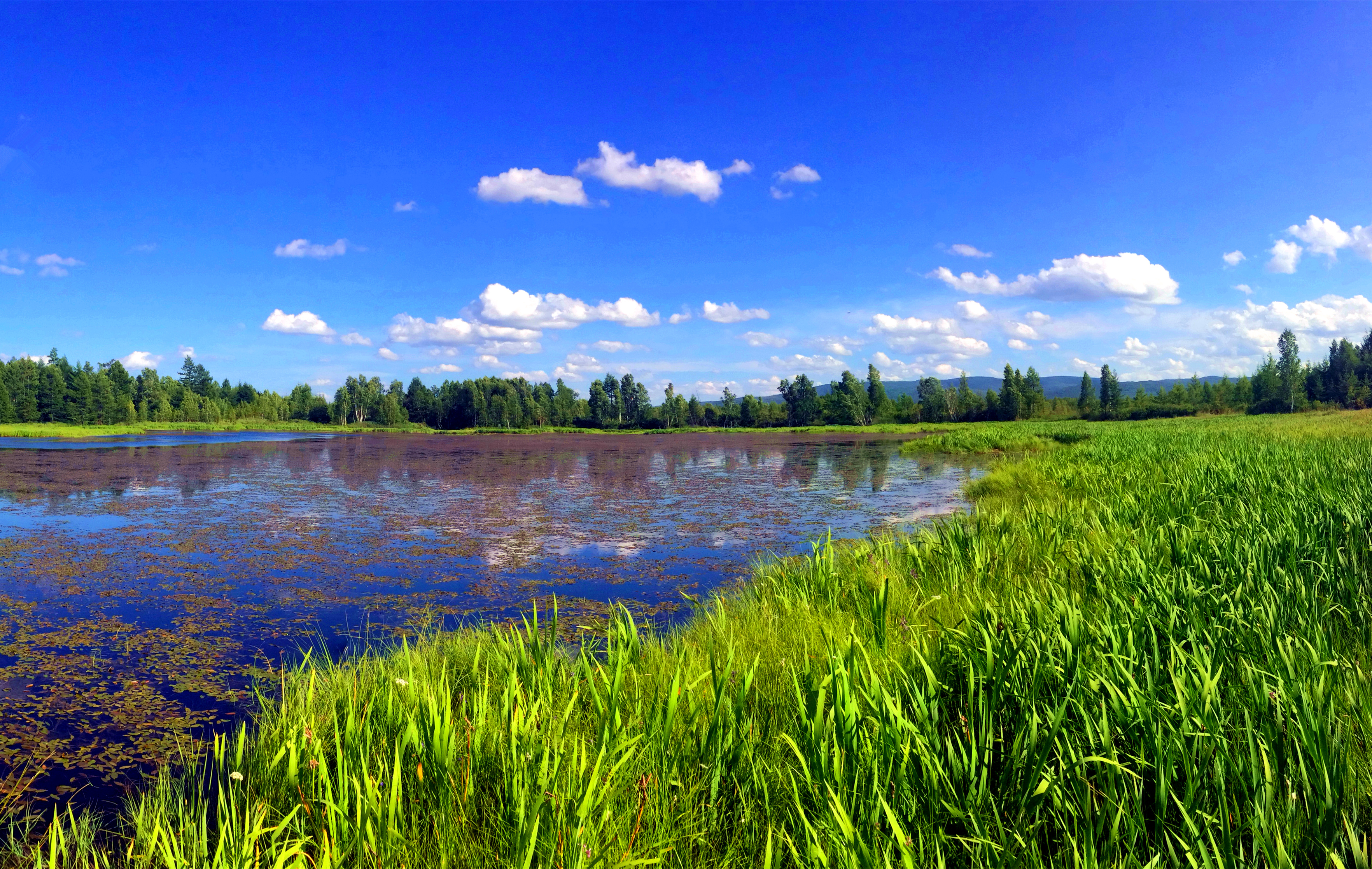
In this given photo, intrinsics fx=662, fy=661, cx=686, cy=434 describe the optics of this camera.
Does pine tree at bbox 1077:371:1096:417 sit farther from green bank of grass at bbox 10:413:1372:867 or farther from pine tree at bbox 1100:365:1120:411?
green bank of grass at bbox 10:413:1372:867

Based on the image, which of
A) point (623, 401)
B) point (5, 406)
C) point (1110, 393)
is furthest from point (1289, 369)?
point (5, 406)

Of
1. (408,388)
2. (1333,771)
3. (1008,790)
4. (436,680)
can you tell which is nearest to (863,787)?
(1008,790)

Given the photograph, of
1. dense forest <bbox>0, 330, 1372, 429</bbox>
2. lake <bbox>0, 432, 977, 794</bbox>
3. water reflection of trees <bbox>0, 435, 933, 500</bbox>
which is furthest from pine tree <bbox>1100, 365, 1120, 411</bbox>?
lake <bbox>0, 432, 977, 794</bbox>

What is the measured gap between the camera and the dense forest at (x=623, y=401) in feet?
283

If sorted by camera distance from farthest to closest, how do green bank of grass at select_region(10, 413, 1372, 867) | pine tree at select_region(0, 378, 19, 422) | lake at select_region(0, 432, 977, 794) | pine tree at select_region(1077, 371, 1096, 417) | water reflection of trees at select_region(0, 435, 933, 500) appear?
pine tree at select_region(1077, 371, 1096, 417) < pine tree at select_region(0, 378, 19, 422) < water reflection of trees at select_region(0, 435, 933, 500) < lake at select_region(0, 432, 977, 794) < green bank of grass at select_region(10, 413, 1372, 867)

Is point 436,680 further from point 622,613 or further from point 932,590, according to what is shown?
point 932,590

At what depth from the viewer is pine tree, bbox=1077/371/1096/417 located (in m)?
96.7

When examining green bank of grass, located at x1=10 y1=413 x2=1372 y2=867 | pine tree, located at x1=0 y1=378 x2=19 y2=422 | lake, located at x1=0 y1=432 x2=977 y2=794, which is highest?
pine tree, located at x1=0 y1=378 x2=19 y2=422

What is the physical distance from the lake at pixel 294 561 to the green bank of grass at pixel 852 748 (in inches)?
45.2

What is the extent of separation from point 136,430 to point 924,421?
10162 cm

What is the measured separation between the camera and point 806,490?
1716 cm

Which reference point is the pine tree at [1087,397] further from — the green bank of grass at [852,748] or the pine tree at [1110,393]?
the green bank of grass at [852,748]

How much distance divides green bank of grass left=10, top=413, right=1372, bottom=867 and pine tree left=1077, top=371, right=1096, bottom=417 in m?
107

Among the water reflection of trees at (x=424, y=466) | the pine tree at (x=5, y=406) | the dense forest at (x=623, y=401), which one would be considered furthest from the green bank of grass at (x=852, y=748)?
the pine tree at (x=5, y=406)
